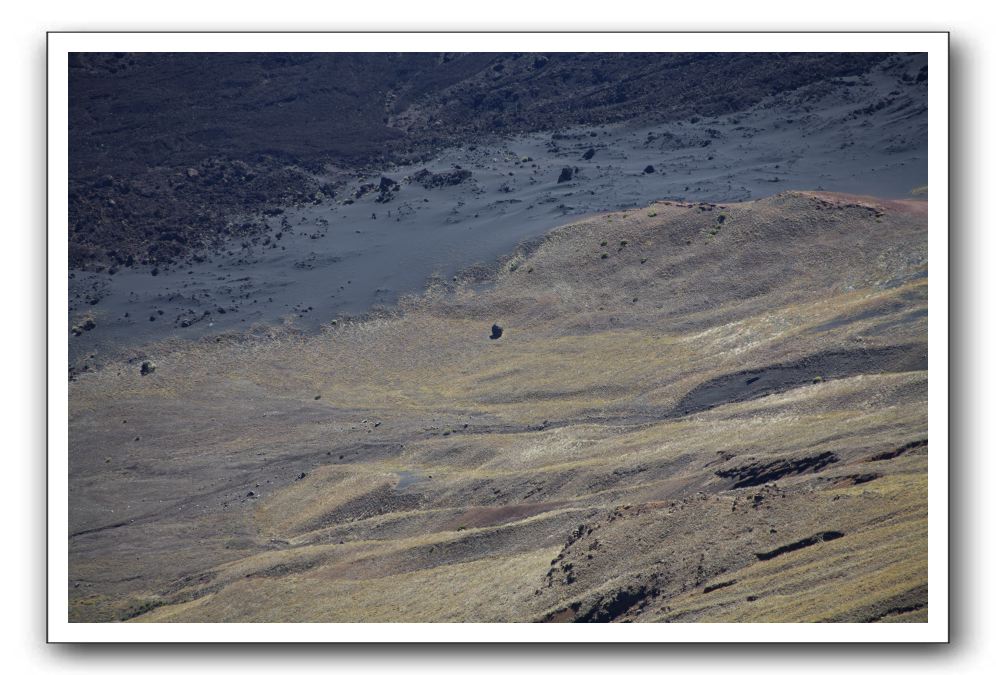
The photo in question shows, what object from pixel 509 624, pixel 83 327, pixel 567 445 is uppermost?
pixel 83 327

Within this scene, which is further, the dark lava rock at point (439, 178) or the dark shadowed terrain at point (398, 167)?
the dark lava rock at point (439, 178)

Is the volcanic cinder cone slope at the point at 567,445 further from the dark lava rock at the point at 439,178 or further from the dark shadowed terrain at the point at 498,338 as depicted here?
the dark lava rock at the point at 439,178

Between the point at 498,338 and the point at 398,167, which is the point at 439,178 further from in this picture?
the point at 498,338

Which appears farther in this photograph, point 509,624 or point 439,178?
point 439,178

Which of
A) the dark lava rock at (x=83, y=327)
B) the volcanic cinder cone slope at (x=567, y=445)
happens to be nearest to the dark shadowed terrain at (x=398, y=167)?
the dark lava rock at (x=83, y=327)

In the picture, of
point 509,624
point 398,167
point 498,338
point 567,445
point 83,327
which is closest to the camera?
point 509,624

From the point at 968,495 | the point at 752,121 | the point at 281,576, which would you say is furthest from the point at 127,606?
the point at 752,121

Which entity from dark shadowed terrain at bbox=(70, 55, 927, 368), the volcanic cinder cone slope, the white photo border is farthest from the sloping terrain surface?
the white photo border

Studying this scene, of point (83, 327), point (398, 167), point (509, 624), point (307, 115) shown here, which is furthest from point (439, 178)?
point (509, 624)
